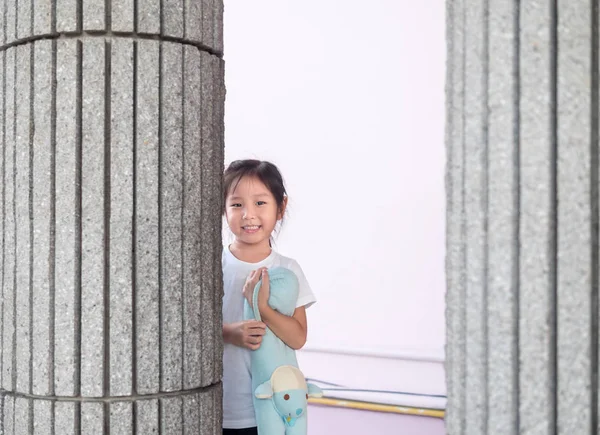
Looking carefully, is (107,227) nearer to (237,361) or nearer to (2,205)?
(2,205)

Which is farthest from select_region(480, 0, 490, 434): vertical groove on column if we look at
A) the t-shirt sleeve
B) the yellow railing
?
the yellow railing

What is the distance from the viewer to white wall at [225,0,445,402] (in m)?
4.48

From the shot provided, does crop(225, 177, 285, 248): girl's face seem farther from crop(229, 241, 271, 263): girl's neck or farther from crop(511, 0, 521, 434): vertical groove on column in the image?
crop(511, 0, 521, 434): vertical groove on column

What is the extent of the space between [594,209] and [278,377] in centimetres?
138

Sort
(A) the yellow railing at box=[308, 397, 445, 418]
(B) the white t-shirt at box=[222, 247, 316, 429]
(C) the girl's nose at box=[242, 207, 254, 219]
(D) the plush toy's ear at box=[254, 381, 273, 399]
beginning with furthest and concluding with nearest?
(A) the yellow railing at box=[308, 397, 445, 418] → (C) the girl's nose at box=[242, 207, 254, 219] → (B) the white t-shirt at box=[222, 247, 316, 429] → (D) the plush toy's ear at box=[254, 381, 273, 399]

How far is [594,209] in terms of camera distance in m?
1.22

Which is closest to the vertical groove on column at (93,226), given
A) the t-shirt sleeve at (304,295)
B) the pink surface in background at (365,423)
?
the t-shirt sleeve at (304,295)

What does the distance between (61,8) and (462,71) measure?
849mm

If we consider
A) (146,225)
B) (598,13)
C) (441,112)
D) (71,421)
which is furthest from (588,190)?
(441,112)

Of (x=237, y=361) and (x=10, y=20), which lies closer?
(x=10, y=20)

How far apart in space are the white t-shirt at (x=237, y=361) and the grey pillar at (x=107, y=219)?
2.58ft

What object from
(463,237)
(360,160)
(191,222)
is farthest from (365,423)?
(463,237)

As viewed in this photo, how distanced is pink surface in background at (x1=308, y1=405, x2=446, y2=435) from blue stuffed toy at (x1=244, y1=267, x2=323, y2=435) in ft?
6.78

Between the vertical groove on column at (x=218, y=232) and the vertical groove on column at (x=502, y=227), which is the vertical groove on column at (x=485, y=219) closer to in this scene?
the vertical groove on column at (x=502, y=227)
